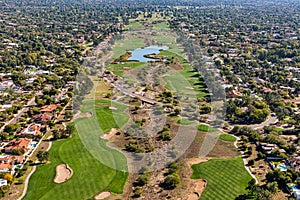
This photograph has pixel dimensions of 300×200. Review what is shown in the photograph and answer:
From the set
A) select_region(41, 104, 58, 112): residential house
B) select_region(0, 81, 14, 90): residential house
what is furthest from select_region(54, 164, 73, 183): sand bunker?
select_region(0, 81, 14, 90): residential house

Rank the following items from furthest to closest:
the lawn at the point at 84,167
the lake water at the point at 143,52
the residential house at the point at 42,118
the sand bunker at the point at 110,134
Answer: the lake water at the point at 143,52
the residential house at the point at 42,118
the sand bunker at the point at 110,134
the lawn at the point at 84,167

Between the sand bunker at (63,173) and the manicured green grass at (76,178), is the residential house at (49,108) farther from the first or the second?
the sand bunker at (63,173)

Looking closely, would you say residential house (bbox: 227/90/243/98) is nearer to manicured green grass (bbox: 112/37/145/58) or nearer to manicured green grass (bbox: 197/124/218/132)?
manicured green grass (bbox: 197/124/218/132)

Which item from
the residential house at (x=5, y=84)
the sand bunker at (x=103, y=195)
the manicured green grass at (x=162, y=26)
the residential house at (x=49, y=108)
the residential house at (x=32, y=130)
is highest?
the manicured green grass at (x=162, y=26)

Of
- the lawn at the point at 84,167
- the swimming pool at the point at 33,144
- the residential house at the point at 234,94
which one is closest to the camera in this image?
the lawn at the point at 84,167

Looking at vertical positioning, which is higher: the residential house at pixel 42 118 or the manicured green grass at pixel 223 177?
the residential house at pixel 42 118

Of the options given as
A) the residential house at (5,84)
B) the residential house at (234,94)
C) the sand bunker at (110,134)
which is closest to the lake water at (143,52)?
the residential house at (234,94)

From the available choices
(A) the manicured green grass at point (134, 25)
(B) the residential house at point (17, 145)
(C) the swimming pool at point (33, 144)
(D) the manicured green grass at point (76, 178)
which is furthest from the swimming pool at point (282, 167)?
(A) the manicured green grass at point (134, 25)

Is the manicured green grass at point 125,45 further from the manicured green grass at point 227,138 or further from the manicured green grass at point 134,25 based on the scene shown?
the manicured green grass at point 227,138

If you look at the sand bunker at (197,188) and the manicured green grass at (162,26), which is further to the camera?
the manicured green grass at (162,26)

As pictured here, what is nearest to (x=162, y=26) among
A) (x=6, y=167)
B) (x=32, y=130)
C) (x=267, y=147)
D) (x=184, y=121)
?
(x=184, y=121)
